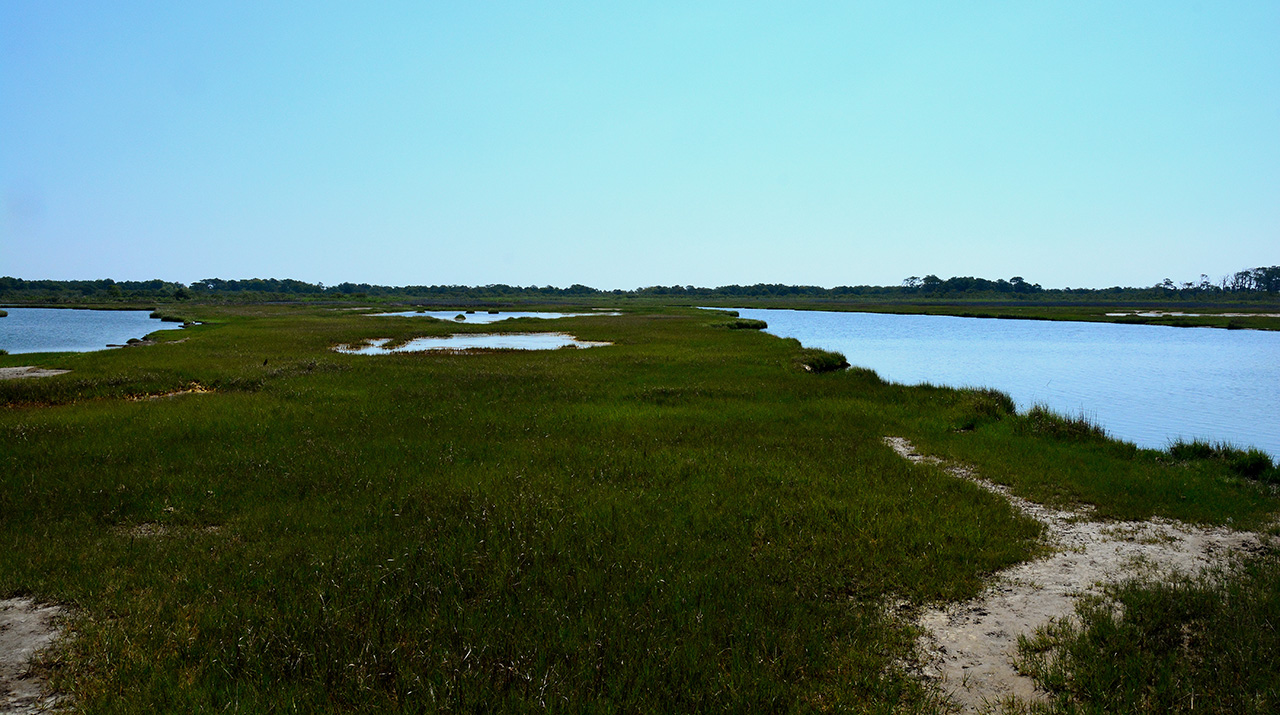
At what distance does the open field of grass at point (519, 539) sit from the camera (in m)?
6.79

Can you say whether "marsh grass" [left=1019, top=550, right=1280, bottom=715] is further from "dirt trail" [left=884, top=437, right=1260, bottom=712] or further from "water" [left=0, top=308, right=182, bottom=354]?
"water" [left=0, top=308, right=182, bottom=354]

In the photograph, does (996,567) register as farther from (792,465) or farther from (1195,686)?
(792,465)

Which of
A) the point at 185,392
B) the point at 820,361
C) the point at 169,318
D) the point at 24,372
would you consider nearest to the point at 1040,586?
the point at 185,392

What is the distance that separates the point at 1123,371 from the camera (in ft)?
142

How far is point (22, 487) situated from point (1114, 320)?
12043 centimetres

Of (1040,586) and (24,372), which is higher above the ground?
(24,372)

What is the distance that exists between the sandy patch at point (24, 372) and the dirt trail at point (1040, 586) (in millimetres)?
36225

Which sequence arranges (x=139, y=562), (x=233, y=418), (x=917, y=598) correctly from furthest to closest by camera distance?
(x=233, y=418), (x=139, y=562), (x=917, y=598)

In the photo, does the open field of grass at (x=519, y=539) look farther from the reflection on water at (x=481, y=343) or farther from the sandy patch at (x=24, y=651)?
the reflection on water at (x=481, y=343)

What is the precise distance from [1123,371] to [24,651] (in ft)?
172

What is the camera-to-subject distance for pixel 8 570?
920 cm

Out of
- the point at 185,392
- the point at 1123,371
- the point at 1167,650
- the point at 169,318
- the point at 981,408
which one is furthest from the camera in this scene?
the point at 169,318

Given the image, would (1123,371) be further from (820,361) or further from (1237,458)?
(1237,458)

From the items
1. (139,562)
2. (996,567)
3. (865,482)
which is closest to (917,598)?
(996,567)
